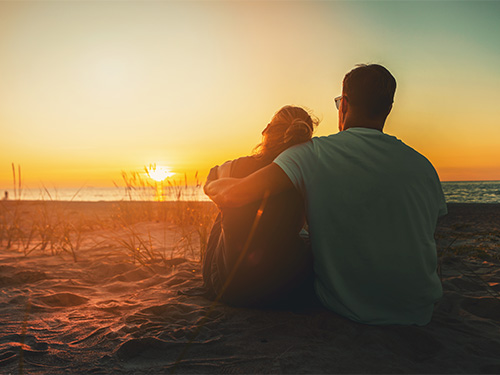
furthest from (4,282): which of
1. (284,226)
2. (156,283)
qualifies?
(284,226)

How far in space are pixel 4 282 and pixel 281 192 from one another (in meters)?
2.44

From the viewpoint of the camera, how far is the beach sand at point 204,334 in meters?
1.46

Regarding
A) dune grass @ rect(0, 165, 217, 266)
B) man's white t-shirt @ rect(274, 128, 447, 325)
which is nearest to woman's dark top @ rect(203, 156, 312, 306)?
man's white t-shirt @ rect(274, 128, 447, 325)

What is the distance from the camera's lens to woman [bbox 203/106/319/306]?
1820 mm

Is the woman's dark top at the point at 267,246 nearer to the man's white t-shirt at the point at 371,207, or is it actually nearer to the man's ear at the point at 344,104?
the man's white t-shirt at the point at 371,207

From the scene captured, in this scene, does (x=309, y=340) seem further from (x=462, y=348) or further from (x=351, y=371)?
(x=462, y=348)

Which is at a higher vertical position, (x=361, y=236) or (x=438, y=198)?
(x=438, y=198)

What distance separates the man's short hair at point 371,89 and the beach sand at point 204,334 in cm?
110

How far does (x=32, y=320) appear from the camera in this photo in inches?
79.8

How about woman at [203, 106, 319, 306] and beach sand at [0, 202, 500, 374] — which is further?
woman at [203, 106, 319, 306]

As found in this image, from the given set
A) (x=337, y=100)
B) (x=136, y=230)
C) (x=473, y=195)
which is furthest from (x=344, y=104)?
(x=473, y=195)

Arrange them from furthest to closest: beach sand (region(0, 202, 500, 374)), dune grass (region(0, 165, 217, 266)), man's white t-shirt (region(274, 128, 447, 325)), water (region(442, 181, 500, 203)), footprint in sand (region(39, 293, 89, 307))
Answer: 1. water (region(442, 181, 500, 203))
2. dune grass (region(0, 165, 217, 266))
3. footprint in sand (region(39, 293, 89, 307))
4. man's white t-shirt (region(274, 128, 447, 325))
5. beach sand (region(0, 202, 500, 374))

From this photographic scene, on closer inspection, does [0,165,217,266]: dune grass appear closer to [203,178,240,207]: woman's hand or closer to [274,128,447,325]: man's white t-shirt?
[203,178,240,207]: woman's hand

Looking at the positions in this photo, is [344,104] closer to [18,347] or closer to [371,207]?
[371,207]
